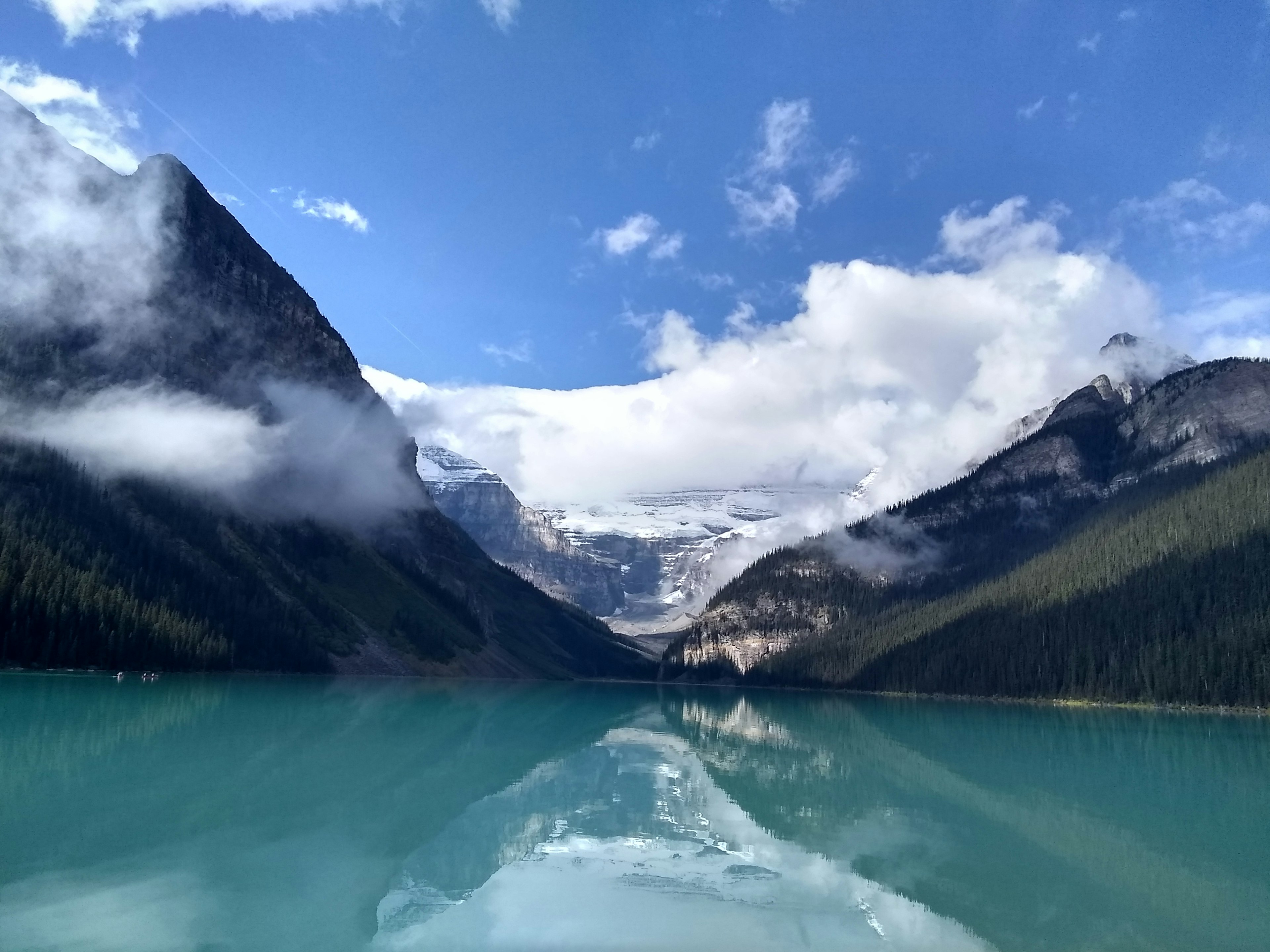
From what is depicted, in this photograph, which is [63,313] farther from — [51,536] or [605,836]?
[605,836]

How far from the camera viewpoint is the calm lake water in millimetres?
16984

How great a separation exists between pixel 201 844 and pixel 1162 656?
13438cm

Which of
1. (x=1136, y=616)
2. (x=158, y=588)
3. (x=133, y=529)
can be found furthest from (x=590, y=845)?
(x=1136, y=616)

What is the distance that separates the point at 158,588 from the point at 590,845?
120 metres

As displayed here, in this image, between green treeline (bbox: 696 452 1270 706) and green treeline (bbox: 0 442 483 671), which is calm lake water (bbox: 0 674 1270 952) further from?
green treeline (bbox: 696 452 1270 706)

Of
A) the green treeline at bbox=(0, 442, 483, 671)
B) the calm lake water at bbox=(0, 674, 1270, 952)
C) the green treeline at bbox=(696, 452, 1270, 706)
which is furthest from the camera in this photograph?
the green treeline at bbox=(696, 452, 1270, 706)

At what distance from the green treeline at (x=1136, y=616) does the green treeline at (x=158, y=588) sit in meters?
110

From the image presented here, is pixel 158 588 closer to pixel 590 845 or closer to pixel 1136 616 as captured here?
pixel 590 845

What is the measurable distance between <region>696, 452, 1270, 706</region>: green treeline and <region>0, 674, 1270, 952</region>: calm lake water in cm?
7436

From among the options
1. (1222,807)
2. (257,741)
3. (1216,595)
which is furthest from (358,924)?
(1216,595)

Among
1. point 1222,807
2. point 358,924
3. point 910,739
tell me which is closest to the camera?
point 358,924

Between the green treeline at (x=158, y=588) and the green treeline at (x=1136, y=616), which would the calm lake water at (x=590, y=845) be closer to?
the green treeline at (x=158, y=588)

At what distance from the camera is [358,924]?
16812mm

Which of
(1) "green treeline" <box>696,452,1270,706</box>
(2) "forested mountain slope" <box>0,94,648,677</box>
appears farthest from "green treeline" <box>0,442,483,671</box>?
Result: (1) "green treeline" <box>696,452,1270,706</box>
